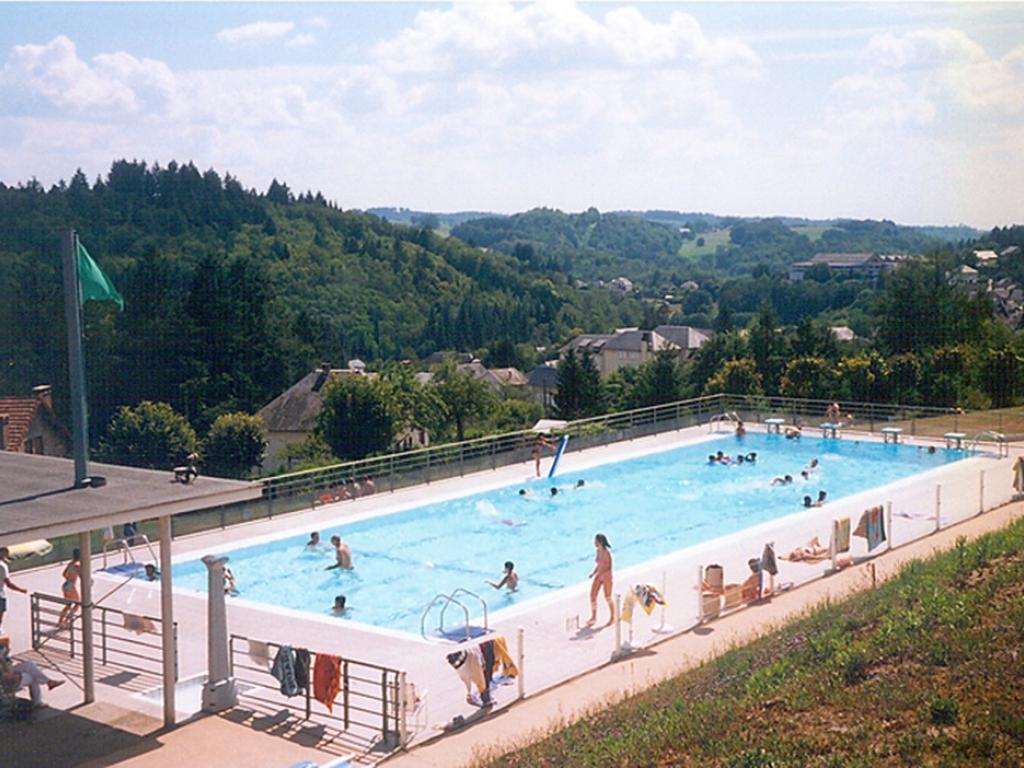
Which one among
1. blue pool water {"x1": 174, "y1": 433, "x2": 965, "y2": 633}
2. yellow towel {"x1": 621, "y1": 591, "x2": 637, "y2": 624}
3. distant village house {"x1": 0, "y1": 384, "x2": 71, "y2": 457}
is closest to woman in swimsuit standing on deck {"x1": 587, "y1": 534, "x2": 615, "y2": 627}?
yellow towel {"x1": 621, "y1": 591, "x2": 637, "y2": 624}

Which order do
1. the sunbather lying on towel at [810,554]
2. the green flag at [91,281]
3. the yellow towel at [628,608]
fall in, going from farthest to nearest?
the sunbather lying on towel at [810,554] < the yellow towel at [628,608] < the green flag at [91,281]

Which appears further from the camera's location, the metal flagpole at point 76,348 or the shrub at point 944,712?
the metal flagpole at point 76,348

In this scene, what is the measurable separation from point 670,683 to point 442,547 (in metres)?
9.69

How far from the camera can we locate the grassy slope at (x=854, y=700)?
7805 millimetres

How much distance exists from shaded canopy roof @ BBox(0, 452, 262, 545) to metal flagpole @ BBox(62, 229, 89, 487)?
26 centimetres

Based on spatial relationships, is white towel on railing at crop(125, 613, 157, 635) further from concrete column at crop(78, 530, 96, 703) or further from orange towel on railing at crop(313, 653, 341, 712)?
orange towel on railing at crop(313, 653, 341, 712)

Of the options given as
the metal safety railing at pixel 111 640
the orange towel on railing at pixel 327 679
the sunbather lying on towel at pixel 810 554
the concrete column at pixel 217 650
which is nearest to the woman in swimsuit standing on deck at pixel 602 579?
the sunbather lying on towel at pixel 810 554

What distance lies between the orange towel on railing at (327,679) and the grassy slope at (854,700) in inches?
75.1

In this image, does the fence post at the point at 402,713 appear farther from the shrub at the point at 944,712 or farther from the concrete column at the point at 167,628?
the shrub at the point at 944,712

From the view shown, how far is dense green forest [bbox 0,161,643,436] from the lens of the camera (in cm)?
5625

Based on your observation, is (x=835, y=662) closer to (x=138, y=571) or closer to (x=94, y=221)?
(x=138, y=571)

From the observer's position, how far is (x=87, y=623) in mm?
10594

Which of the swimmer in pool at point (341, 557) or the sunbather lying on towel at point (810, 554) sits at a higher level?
the sunbather lying on towel at point (810, 554)

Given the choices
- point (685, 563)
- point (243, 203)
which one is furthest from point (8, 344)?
point (243, 203)
